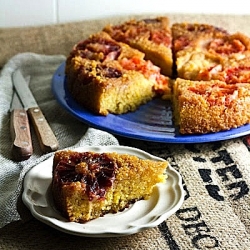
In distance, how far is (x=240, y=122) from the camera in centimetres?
171

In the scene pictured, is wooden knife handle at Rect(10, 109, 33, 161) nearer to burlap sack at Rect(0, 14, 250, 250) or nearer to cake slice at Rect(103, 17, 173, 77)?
burlap sack at Rect(0, 14, 250, 250)

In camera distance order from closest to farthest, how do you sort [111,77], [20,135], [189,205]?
[189,205] < [20,135] < [111,77]

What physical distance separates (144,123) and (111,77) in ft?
0.64

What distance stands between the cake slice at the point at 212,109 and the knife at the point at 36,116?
371mm

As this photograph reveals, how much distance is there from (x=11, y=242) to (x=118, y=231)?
9.5 inches

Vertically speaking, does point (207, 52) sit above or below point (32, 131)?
above

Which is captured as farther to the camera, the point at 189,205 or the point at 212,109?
the point at 212,109

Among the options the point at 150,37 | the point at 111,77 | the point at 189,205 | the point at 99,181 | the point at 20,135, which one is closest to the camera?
the point at 99,181

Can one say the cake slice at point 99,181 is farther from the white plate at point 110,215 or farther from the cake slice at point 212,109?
the cake slice at point 212,109

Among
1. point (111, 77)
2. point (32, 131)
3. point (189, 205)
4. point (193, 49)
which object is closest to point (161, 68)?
point (193, 49)

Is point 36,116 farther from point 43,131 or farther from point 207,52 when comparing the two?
point 207,52

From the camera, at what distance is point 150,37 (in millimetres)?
2164

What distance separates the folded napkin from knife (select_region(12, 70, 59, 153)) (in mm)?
24

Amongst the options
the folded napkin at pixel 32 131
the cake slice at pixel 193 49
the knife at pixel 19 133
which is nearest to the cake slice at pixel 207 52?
Result: the cake slice at pixel 193 49
